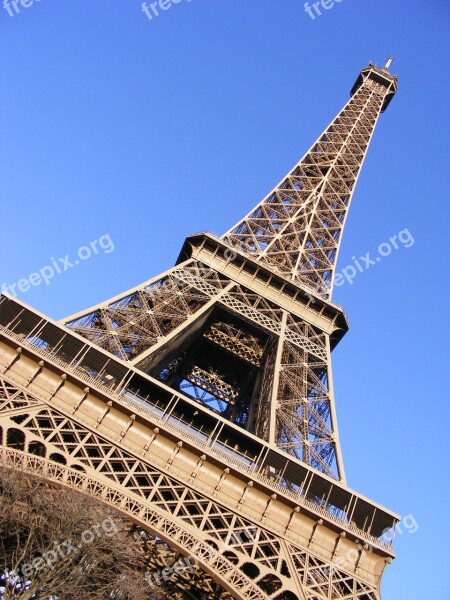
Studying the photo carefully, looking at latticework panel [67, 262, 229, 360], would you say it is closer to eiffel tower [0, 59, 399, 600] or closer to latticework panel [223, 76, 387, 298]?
eiffel tower [0, 59, 399, 600]

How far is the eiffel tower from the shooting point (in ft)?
56.1

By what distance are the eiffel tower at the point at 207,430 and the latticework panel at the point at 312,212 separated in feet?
9.32

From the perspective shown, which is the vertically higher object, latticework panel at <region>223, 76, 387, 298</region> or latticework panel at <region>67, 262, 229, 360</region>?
latticework panel at <region>223, 76, 387, 298</region>

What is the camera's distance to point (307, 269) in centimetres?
3472

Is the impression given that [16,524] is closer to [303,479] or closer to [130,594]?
[130,594]

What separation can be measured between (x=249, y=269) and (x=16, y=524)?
1938 centimetres

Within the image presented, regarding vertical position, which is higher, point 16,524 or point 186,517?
point 186,517

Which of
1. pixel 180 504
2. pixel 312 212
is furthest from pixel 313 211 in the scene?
pixel 180 504

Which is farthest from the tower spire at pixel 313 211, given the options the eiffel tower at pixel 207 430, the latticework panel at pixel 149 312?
the latticework panel at pixel 149 312

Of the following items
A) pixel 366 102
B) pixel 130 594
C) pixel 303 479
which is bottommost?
pixel 130 594

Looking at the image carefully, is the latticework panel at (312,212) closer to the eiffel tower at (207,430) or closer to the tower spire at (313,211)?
the tower spire at (313,211)

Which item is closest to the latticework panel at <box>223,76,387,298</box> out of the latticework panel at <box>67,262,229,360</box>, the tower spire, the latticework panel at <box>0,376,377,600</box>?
the tower spire

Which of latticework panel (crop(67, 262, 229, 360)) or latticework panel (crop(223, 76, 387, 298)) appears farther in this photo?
latticework panel (crop(223, 76, 387, 298))

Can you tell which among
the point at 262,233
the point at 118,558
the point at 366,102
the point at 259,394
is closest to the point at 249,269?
the point at 262,233
